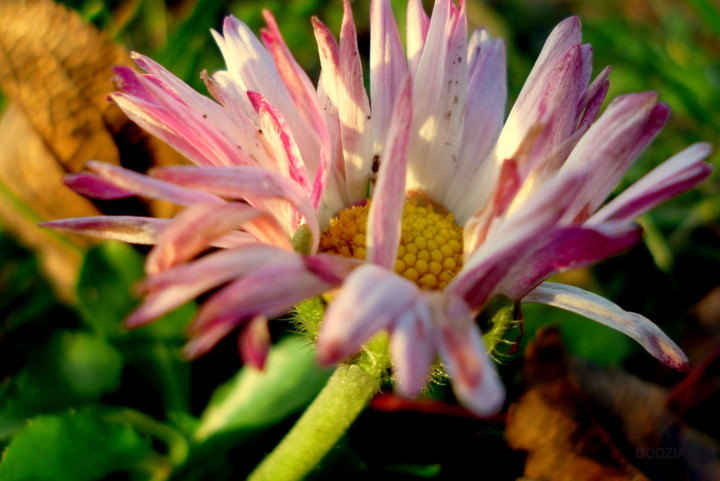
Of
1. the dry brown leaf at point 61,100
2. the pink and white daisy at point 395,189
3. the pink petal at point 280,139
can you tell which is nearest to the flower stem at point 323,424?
the pink and white daisy at point 395,189

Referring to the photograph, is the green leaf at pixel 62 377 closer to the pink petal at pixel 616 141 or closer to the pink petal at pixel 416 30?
the pink petal at pixel 416 30

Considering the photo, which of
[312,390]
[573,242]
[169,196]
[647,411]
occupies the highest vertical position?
[573,242]

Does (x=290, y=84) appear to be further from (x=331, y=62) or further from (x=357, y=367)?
(x=357, y=367)

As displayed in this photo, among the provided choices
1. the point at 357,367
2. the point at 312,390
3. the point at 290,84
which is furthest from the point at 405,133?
the point at 312,390

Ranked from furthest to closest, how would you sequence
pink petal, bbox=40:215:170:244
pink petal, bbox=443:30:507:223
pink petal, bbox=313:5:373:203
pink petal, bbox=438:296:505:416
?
1. pink petal, bbox=443:30:507:223
2. pink petal, bbox=313:5:373:203
3. pink petal, bbox=40:215:170:244
4. pink petal, bbox=438:296:505:416

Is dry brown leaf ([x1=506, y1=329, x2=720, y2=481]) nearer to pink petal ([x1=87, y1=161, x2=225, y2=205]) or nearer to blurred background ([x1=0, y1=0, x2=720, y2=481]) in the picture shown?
blurred background ([x1=0, y1=0, x2=720, y2=481])

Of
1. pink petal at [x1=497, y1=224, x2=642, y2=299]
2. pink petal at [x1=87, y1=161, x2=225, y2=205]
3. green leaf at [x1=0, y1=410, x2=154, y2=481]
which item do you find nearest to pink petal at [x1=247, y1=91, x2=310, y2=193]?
pink petal at [x1=87, y1=161, x2=225, y2=205]
